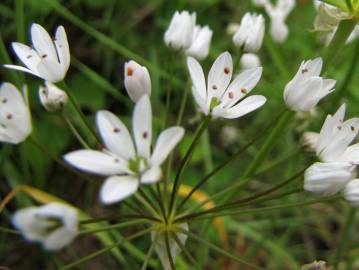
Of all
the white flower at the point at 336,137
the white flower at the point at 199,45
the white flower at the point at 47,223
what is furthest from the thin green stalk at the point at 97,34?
the white flower at the point at 47,223

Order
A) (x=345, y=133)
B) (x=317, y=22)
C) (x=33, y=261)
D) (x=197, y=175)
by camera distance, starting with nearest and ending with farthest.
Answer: (x=345, y=133) → (x=317, y=22) → (x=33, y=261) → (x=197, y=175)

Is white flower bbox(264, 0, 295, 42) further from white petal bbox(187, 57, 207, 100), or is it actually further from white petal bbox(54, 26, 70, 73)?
white petal bbox(54, 26, 70, 73)

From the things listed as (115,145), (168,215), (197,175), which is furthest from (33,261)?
(115,145)

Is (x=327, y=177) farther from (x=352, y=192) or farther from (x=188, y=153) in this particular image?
(x=188, y=153)

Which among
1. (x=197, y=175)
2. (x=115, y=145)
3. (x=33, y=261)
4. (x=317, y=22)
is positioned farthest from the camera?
(x=197, y=175)

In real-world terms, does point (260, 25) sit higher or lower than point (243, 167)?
higher

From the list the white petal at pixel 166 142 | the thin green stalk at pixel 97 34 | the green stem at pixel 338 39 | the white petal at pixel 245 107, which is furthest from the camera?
the thin green stalk at pixel 97 34

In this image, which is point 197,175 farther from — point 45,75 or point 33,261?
point 45,75

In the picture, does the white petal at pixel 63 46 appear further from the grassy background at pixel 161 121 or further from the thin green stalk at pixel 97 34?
the thin green stalk at pixel 97 34
